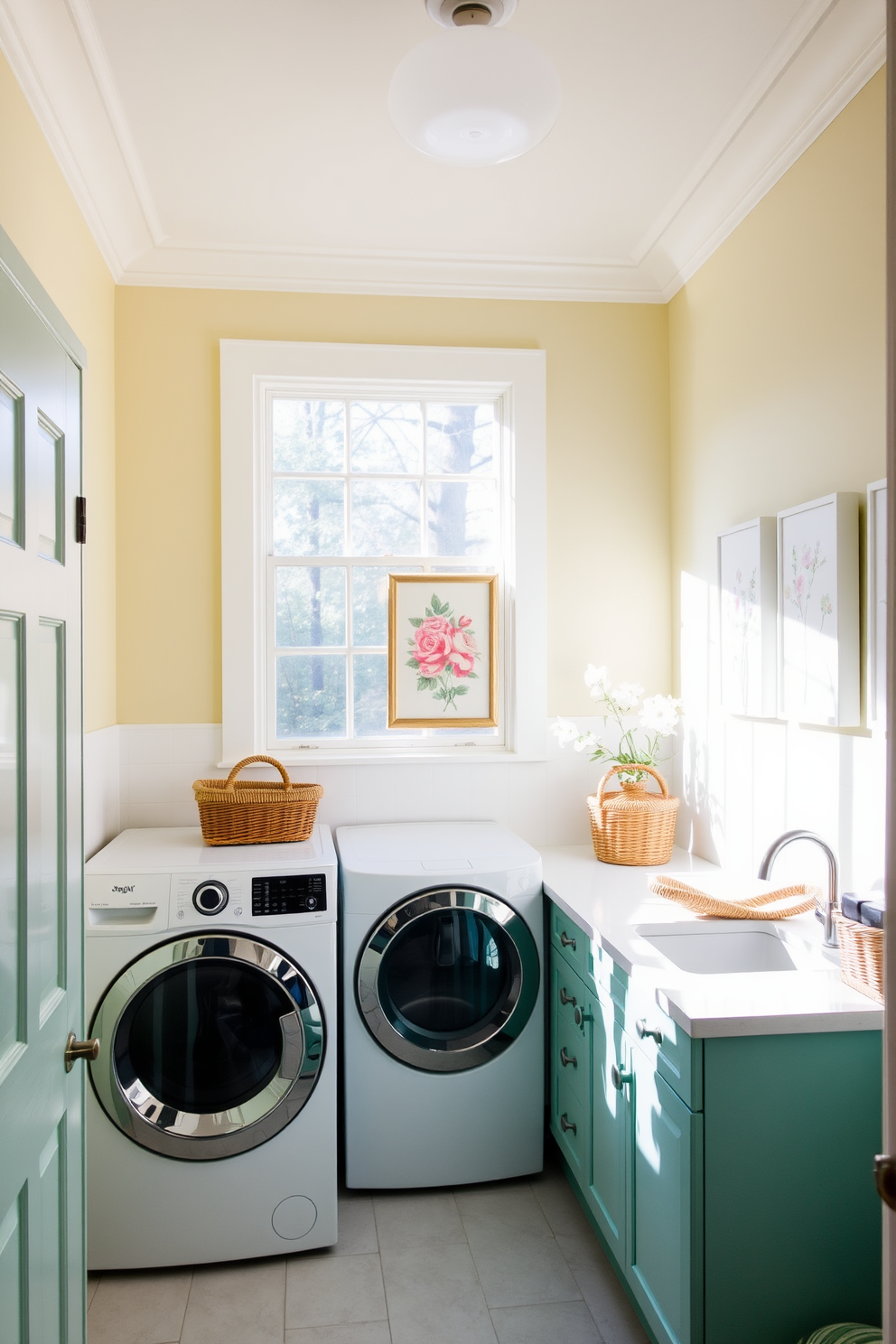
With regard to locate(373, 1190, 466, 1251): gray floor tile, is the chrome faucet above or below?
above

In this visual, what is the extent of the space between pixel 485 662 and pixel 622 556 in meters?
0.60

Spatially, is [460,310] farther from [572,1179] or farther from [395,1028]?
[572,1179]

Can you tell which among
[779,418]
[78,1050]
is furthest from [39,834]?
[779,418]

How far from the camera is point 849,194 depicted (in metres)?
2.11

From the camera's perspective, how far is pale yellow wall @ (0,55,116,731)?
2.05 m

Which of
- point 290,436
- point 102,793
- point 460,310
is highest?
point 460,310

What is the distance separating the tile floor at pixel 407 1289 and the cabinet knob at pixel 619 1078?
1.84 ft

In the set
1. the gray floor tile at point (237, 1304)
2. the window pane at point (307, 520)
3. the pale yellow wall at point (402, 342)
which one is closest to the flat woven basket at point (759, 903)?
the pale yellow wall at point (402, 342)

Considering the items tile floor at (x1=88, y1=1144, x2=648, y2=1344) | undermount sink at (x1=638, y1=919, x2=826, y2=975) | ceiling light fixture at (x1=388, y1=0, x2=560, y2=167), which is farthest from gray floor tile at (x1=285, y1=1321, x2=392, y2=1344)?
ceiling light fixture at (x1=388, y1=0, x2=560, y2=167)

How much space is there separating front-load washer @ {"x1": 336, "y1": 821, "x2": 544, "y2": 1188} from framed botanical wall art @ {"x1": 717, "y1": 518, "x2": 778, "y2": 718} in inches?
29.9

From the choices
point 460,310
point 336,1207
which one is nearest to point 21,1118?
point 336,1207

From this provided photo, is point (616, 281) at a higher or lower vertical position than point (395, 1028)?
higher

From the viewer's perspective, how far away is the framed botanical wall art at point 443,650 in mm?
3223

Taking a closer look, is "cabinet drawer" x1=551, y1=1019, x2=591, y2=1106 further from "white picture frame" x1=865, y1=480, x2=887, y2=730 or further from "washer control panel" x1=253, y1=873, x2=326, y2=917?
"white picture frame" x1=865, y1=480, x2=887, y2=730
